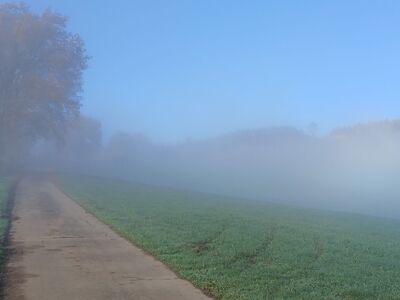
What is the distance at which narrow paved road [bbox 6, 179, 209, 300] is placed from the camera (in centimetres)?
844

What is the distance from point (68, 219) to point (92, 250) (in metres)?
6.14

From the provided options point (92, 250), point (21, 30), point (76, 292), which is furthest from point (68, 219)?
point (21, 30)

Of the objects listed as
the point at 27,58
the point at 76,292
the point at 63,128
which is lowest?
the point at 76,292

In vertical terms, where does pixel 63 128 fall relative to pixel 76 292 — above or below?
above

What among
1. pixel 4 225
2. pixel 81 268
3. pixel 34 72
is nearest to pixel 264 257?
pixel 81 268

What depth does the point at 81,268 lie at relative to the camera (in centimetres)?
1020

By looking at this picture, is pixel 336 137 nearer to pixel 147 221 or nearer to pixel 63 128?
pixel 63 128

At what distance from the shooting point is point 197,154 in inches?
5906

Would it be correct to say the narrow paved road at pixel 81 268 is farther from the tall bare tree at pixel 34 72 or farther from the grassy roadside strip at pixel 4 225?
the tall bare tree at pixel 34 72

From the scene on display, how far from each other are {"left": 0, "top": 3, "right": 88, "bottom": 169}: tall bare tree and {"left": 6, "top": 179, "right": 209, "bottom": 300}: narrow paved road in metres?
30.2

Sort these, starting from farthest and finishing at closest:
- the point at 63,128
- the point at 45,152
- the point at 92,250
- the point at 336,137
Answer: the point at 336,137 < the point at 45,152 < the point at 63,128 < the point at 92,250

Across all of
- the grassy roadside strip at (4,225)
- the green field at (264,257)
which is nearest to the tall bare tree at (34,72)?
the grassy roadside strip at (4,225)

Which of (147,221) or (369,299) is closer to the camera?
(369,299)

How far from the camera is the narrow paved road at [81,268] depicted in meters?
8.44
